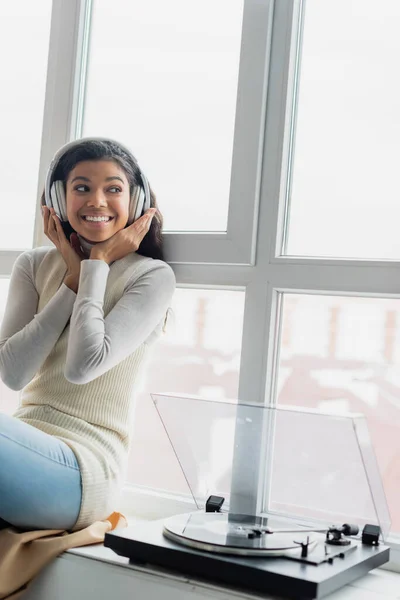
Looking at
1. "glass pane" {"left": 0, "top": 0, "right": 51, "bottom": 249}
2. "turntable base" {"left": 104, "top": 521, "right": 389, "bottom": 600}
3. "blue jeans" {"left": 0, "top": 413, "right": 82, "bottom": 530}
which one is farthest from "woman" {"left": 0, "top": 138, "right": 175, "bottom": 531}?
"glass pane" {"left": 0, "top": 0, "right": 51, "bottom": 249}

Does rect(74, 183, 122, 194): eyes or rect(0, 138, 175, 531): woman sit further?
rect(74, 183, 122, 194): eyes

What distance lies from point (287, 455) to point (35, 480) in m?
0.51

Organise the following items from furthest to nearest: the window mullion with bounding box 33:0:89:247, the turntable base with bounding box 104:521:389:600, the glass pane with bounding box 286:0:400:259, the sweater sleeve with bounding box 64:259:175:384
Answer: the window mullion with bounding box 33:0:89:247
the glass pane with bounding box 286:0:400:259
the sweater sleeve with bounding box 64:259:175:384
the turntable base with bounding box 104:521:389:600

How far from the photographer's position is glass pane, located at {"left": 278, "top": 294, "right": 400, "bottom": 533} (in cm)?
174

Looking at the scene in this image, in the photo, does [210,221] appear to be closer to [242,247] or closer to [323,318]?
[242,247]

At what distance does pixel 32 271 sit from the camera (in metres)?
2.01

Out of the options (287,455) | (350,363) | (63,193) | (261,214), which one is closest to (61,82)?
(63,193)

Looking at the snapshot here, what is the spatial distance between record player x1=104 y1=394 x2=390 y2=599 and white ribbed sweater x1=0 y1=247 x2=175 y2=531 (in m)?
0.18

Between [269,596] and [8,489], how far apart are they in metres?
0.57

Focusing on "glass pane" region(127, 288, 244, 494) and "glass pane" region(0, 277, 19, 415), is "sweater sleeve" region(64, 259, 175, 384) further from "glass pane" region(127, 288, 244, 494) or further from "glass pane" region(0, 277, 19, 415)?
"glass pane" region(0, 277, 19, 415)

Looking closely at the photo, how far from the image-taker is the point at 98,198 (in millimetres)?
1879

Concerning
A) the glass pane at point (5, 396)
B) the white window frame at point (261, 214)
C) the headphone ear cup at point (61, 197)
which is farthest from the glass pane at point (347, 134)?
the glass pane at point (5, 396)

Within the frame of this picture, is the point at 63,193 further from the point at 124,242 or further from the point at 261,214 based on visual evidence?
the point at 261,214

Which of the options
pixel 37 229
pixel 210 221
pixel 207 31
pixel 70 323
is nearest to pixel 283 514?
pixel 70 323
